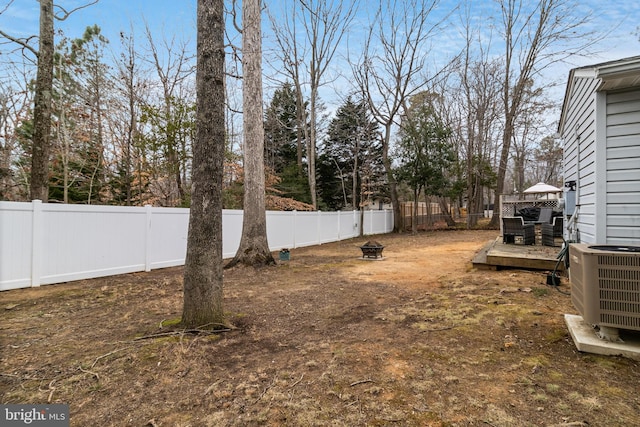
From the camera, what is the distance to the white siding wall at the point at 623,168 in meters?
3.58

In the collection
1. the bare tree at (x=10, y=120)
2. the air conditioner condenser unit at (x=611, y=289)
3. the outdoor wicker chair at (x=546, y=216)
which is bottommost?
the air conditioner condenser unit at (x=611, y=289)

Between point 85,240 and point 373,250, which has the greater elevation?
point 85,240

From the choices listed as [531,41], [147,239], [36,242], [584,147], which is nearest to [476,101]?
[531,41]

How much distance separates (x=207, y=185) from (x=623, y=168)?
4704mm

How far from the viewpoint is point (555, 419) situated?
168cm

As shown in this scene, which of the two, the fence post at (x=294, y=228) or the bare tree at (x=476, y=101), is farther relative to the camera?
the bare tree at (x=476, y=101)

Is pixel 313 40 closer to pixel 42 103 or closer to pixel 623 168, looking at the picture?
pixel 42 103

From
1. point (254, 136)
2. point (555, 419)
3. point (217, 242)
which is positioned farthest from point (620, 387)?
point (254, 136)

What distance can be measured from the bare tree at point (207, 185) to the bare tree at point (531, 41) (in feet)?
58.4

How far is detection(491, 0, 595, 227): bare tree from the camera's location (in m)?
14.6

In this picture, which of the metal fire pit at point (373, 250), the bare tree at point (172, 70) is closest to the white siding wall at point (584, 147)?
the metal fire pit at point (373, 250)

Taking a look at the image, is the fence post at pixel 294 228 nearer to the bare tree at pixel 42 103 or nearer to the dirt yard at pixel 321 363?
the dirt yard at pixel 321 363

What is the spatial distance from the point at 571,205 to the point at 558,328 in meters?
3.48

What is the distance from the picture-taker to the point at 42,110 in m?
5.69
